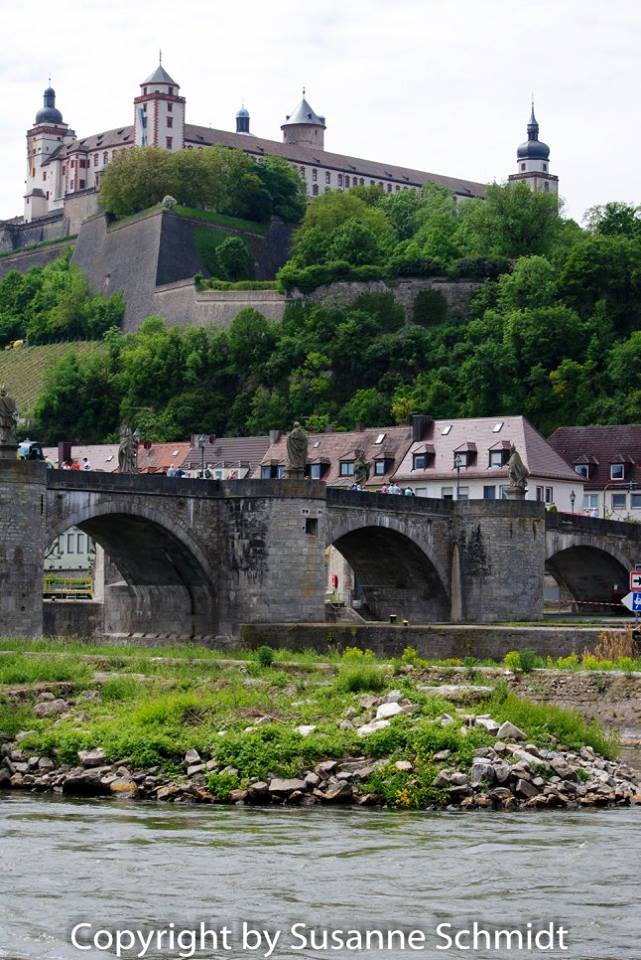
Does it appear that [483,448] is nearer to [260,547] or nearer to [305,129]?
[260,547]

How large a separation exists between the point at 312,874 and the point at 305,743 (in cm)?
636

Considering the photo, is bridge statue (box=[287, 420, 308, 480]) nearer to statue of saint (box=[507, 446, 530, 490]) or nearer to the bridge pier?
the bridge pier

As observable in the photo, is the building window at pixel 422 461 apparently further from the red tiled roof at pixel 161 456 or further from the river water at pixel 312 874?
the river water at pixel 312 874

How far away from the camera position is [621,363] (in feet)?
333

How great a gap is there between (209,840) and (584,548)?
4338 centimetres

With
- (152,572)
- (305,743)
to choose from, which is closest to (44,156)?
(152,572)

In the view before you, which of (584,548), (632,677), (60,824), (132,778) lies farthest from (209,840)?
(584,548)

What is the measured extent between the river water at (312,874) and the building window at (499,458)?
52.8m

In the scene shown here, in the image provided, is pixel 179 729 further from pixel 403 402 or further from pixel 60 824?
pixel 403 402

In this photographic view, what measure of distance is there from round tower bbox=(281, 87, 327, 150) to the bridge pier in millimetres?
135644

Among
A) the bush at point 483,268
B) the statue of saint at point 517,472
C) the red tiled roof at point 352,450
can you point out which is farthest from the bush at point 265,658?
the bush at point 483,268

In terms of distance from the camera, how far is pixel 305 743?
3064cm

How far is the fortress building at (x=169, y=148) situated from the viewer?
6137 inches

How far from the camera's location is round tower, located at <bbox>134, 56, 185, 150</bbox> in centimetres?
15538
